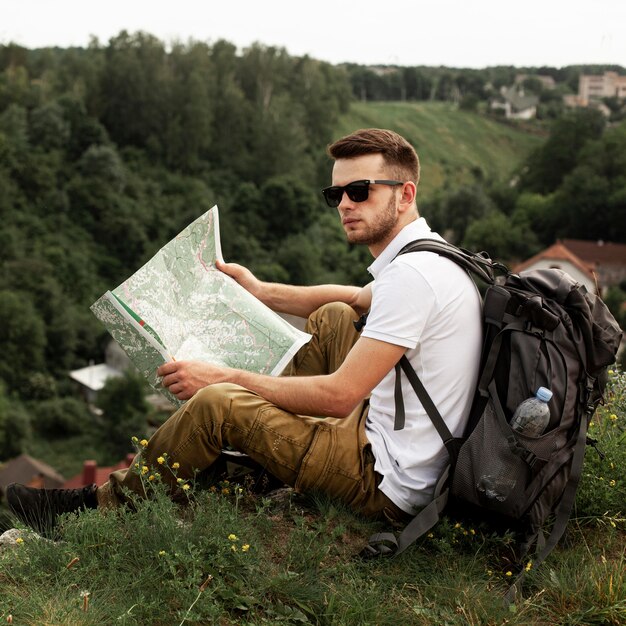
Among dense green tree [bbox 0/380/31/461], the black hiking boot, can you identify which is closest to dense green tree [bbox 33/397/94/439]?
dense green tree [bbox 0/380/31/461]

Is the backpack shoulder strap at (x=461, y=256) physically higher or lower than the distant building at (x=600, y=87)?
lower

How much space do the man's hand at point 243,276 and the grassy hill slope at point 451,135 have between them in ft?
221

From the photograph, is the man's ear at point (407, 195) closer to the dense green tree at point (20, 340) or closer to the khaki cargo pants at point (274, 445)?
the khaki cargo pants at point (274, 445)

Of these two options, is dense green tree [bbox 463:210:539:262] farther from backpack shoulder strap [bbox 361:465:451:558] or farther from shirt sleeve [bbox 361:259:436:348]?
shirt sleeve [bbox 361:259:436:348]

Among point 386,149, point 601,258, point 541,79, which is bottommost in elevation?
point 601,258

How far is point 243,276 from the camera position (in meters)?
4.10

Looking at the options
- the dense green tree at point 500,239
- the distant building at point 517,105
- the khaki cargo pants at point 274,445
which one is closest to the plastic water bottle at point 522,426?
the khaki cargo pants at point 274,445

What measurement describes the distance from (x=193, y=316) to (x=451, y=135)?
3294 inches

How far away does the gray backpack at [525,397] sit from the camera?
2.98m

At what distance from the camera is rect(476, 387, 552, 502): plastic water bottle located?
2916 millimetres

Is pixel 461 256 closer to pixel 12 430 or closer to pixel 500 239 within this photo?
pixel 12 430

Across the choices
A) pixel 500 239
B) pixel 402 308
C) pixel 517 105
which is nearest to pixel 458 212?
pixel 500 239

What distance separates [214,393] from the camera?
314 centimetres

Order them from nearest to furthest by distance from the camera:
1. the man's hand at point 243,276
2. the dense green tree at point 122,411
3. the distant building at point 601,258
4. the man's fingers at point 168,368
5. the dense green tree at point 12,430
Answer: the man's fingers at point 168,368 < the man's hand at point 243,276 < the dense green tree at point 12,430 < the dense green tree at point 122,411 < the distant building at point 601,258
